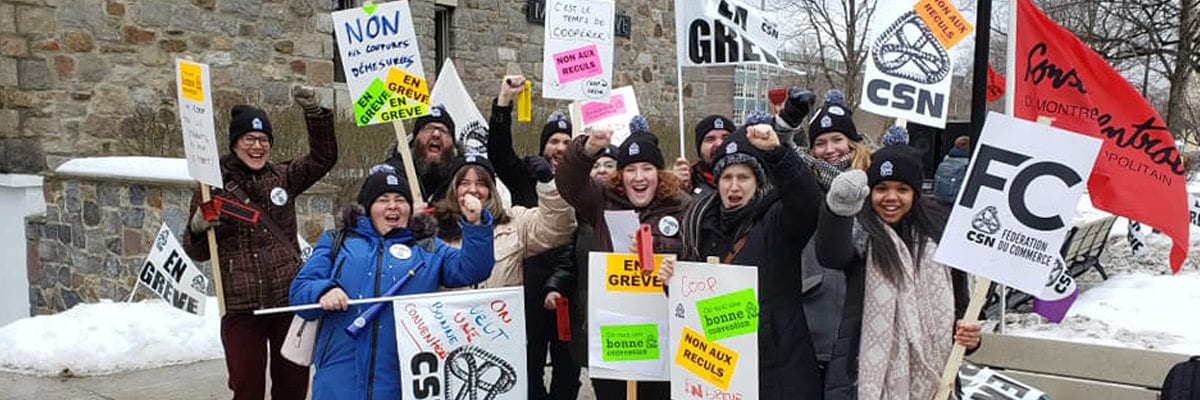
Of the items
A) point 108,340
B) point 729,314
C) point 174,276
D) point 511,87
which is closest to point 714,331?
point 729,314

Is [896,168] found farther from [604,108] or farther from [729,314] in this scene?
[604,108]

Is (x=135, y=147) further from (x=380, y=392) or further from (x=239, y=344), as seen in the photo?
(x=380, y=392)

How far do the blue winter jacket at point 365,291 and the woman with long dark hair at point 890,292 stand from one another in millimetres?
1367

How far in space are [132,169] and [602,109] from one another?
3.78 metres

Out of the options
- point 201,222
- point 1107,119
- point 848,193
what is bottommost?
point 201,222

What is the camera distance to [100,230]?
25.5ft

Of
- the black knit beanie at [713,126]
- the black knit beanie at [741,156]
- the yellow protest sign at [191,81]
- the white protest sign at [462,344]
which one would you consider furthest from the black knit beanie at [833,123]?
the yellow protest sign at [191,81]

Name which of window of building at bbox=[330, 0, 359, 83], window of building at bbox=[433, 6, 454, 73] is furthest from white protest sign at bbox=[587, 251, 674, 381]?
window of building at bbox=[433, 6, 454, 73]

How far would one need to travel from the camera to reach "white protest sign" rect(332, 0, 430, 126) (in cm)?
503

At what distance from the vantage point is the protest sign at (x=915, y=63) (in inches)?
221

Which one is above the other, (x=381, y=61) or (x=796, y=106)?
(x=381, y=61)

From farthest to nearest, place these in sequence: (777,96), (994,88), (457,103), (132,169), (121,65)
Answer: (121,65) < (994,88) < (132,169) < (457,103) < (777,96)

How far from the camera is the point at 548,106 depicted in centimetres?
1343

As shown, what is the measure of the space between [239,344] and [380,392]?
99 centimetres
